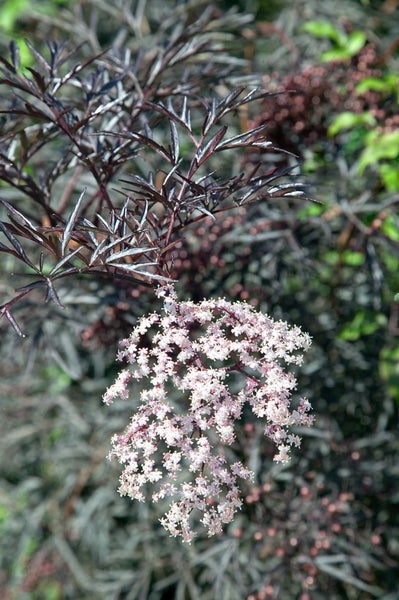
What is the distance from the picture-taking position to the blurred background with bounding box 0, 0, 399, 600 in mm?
1808

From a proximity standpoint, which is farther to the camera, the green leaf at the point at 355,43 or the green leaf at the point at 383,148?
the green leaf at the point at 355,43

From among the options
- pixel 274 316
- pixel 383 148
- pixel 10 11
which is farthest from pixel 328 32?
pixel 10 11

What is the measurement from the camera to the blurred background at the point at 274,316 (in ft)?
5.93

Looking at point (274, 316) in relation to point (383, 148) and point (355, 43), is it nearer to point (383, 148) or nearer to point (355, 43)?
point (383, 148)

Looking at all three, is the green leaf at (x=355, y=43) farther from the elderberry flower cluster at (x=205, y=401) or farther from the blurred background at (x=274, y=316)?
the elderberry flower cluster at (x=205, y=401)

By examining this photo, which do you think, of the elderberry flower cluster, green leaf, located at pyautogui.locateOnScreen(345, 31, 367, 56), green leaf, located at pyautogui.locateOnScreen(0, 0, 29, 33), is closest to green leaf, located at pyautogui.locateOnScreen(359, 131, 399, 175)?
green leaf, located at pyautogui.locateOnScreen(345, 31, 367, 56)

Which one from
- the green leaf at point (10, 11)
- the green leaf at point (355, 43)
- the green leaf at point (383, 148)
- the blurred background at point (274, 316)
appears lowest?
the blurred background at point (274, 316)

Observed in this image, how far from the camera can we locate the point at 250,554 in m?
1.83

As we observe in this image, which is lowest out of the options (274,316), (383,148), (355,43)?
(274,316)

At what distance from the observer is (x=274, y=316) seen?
6.15ft

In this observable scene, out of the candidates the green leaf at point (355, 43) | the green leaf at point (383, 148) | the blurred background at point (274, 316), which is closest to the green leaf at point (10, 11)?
the blurred background at point (274, 316)

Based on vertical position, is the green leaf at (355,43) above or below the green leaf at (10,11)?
below

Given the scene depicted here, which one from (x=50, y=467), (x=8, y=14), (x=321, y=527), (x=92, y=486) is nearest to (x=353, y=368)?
(x=321, y=527)

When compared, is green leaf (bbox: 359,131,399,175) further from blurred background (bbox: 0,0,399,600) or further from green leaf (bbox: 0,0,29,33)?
green leaf (bbox: 0,0,29,33)
